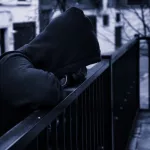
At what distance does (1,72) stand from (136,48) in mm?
3735

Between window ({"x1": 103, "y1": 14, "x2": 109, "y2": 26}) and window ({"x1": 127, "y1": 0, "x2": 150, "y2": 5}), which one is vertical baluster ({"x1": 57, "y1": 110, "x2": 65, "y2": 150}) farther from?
window ({"x1": 103, "y1": 14, "x2": 109, "y2": 26})

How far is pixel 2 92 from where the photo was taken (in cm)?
208

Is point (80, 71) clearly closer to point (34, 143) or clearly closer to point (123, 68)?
point (34, 143)

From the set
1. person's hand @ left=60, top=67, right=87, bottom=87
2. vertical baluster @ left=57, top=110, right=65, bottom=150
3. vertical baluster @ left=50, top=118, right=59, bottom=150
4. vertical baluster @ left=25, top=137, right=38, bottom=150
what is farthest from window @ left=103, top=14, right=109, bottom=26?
vertical baluster @ left=25, top=137, right=38, bottom=150

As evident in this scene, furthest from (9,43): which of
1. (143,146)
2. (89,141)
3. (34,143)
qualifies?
(34,143)

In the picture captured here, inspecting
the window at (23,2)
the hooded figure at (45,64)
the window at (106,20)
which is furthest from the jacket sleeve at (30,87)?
the window at (106,20)

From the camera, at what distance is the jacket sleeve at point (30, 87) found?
1.90 metres

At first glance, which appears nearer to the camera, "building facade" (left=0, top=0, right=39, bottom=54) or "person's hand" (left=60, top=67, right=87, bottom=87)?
"person's hand" (left=60, top=67, right=87, bottom=87)

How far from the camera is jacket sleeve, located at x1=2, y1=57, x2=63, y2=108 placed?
74.7 inches

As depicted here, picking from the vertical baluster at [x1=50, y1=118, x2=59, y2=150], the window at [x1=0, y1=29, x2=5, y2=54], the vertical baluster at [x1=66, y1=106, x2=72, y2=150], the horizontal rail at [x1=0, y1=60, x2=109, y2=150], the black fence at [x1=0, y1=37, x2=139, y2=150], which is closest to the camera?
the horizontal rail at [x1=0, y1=60, x2=109, y2=150]

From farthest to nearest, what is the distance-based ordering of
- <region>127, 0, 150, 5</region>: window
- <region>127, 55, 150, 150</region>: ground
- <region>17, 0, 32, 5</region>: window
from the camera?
<region>17, 0, 32, 5</region>: window → <region>127, 0, 150, 5</region>: window → <region>127, 55, 150, 150</region>: ground

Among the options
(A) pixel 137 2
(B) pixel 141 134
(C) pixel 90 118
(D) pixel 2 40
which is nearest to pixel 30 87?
(C) pixel 90 118

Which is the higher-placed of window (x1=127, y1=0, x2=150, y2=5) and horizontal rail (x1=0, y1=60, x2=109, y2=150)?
window (x1=127, y1=0, x2=150, y2=5)

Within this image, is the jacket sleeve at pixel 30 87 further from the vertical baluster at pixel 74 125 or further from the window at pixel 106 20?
the window at pixel 106 20
